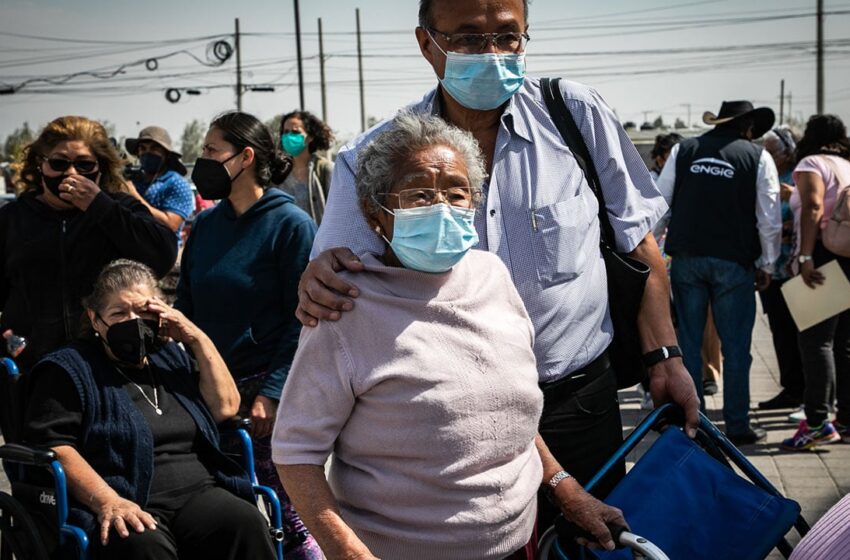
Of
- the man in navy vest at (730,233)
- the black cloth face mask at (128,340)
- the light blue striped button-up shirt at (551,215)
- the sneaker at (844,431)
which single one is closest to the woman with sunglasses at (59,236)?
the black cloth face mask at (128,340)

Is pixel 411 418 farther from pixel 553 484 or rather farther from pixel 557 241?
pixel 557 241

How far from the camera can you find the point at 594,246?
2.67 metres

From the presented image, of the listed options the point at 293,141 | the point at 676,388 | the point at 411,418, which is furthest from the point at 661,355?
the point at 293,141

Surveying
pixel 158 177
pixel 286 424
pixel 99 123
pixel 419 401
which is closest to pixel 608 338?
pixel 419 401

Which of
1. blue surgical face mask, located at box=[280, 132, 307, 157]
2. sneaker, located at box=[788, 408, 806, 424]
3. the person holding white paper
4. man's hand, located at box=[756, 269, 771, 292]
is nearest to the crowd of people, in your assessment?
blue surgical face mask, located at box=[280, 132, 307, 157]

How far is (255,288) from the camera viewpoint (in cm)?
404

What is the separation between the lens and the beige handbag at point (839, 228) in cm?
608

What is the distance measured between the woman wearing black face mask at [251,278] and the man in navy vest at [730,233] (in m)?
3.15

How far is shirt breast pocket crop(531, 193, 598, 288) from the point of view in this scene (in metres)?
2.55

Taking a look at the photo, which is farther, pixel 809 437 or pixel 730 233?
pixel 730 233

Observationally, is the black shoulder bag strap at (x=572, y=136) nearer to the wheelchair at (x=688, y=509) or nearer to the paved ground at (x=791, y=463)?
the wheelchair at (x=688, y=509)

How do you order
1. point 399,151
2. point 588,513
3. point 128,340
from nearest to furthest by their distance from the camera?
point 399,151
point 588,513
point 128,340

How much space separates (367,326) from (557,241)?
2.25 feet

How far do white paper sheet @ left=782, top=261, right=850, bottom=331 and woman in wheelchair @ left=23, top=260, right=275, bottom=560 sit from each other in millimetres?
3931
